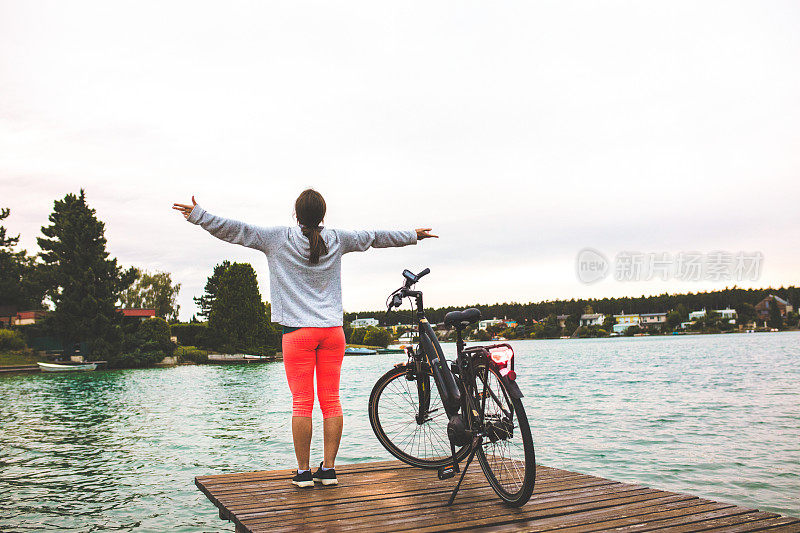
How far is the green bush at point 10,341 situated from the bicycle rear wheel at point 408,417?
58.8 metres

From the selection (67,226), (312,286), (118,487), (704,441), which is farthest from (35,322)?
(312,286)

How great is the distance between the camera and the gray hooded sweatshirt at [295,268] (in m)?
4.56

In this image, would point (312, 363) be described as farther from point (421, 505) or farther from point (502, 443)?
point (502, 443)

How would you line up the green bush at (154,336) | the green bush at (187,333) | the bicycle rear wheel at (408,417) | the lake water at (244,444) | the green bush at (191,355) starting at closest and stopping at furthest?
the bicycle rear wheel at (408,417)
the lake water at (244,444)
the green bush at (154,336)
the green bush at (191,355)
the green bush at (187,333)

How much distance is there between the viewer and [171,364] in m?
66.0

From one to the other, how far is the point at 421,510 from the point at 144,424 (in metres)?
18.9

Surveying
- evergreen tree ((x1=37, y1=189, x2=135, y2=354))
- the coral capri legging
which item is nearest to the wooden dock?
the coral capri legging

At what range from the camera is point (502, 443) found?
4.37m

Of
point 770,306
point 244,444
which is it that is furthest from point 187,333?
point 770,306

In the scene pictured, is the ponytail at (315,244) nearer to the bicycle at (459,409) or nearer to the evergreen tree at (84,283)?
the bicycle at (459,409)

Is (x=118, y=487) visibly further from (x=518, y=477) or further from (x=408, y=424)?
(x=518, y=477)

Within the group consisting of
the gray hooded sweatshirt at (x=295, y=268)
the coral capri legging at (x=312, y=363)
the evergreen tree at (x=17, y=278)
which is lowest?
the coral capri legging at (x=312, y=363)

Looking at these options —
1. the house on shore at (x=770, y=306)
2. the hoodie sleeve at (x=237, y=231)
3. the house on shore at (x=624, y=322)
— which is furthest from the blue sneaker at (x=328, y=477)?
the house on shore at (x=770, y=306)

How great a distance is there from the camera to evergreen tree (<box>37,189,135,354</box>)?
52.7m
